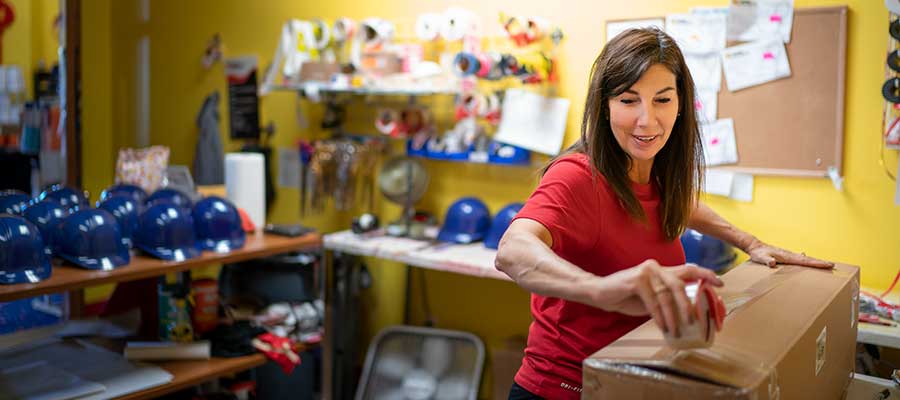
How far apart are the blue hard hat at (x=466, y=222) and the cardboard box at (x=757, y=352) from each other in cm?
189

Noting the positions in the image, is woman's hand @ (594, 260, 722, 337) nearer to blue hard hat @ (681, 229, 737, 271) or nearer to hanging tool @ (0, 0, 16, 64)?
blue hard hat @ (681, 229, 737, 271)

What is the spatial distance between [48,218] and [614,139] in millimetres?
2121

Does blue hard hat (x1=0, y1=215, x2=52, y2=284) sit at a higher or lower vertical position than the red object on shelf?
higher

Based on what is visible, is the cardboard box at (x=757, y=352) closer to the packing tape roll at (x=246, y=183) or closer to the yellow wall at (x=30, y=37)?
the packing tape roll at (x=246, y=183)

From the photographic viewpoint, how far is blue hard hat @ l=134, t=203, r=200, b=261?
288cm

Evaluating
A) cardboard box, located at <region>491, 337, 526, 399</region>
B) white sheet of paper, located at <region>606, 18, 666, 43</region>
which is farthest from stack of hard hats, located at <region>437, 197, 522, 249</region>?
white sheet of paper, located at <region>606, 18, 666, 43</region>

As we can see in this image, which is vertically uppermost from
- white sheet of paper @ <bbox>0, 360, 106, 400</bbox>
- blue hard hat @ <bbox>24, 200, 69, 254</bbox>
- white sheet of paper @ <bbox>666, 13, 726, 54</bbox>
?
white sheet of paper @ <bbox>666, 13, 726, 54</bbox>

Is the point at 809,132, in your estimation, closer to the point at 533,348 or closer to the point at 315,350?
the point at 533,348

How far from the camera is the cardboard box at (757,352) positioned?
3.39 ft

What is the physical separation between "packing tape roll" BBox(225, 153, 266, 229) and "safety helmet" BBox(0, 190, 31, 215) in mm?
808

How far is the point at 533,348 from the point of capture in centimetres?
155

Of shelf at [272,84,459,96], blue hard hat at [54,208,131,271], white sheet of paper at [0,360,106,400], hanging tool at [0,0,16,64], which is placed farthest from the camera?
hanging tool at [0,0,16,64]

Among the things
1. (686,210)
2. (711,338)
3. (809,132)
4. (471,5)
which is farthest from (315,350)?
(711,338)

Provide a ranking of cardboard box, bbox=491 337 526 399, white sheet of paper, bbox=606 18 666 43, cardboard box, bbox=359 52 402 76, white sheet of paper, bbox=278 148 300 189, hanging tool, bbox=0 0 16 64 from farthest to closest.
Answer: hanging tool, bbox=0 0 16 64 → white sheet of paper, bbox=278 148 300 189 → cardboard box, bbox=359 52 402 76 → cardboard box, bbox=491 337 526 399 → white sheet of paper, bbox=606 18 666 43
